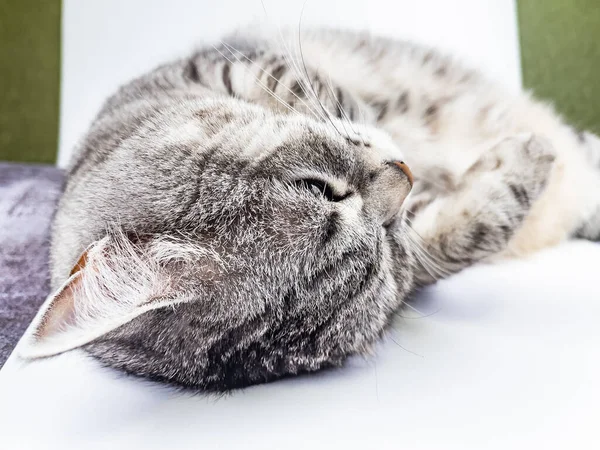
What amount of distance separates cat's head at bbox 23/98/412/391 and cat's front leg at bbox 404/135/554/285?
0.23 metres

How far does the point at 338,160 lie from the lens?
67 centimetres

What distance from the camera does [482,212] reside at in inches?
35.2

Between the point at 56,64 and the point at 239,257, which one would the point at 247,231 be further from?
the point at 56,64

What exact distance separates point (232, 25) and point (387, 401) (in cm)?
97

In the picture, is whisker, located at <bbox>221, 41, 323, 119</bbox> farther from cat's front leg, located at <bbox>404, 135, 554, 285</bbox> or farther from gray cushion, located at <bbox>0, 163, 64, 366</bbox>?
gray cushion, located at <bbox>0, 163, 64, 366</bbox>

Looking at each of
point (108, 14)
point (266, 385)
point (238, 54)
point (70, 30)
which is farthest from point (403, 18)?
point (266, 385)

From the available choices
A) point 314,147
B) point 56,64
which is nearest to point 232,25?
point 56,64

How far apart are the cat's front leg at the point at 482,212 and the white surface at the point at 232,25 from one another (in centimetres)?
39

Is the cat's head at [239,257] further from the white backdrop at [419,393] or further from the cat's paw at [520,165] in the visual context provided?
the cat's paw at [520,165]

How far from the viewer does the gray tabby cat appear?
60 centimetres

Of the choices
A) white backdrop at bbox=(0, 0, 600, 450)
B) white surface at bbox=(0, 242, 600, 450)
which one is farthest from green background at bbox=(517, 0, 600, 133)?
white surface at bbox=(0, 242, 600, 450)

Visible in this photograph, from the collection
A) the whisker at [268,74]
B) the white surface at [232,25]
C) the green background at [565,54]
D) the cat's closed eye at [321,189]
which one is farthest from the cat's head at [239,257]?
the green background at [565,54]

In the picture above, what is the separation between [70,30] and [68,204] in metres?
0.67

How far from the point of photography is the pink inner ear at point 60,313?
52cm
